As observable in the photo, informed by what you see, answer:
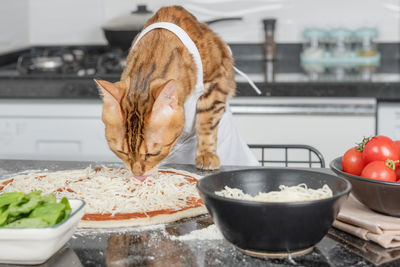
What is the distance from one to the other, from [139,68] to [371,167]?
0.69m

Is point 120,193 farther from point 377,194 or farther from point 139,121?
point 377,194

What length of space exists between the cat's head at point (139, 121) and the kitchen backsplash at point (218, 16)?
1987mm

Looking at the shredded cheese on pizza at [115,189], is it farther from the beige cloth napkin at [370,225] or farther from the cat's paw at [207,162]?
the beige cloth napkin at [370,225]

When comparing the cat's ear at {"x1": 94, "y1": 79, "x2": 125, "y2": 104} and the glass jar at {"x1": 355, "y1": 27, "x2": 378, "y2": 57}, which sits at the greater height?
the glass jar at {"x1": 355, "y1": 27, "x2": 378, "y2": 57}

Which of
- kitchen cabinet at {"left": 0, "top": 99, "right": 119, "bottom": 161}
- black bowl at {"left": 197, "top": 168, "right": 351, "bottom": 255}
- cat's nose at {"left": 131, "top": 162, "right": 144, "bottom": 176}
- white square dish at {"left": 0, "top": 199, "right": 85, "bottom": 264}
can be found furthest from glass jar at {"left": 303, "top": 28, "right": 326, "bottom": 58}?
white square dish at {"left": 0, "top": 199, "right": 85, "bottom": 264}

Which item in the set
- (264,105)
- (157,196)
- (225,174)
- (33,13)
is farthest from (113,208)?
(33,13)

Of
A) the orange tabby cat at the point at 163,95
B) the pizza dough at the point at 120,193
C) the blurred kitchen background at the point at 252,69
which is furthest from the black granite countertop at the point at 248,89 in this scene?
the pizza dough at the point at 120,193

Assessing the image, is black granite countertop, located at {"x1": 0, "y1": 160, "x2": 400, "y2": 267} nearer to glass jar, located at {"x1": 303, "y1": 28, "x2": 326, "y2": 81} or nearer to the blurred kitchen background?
the blurred kitchen background

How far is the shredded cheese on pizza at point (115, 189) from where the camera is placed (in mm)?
1225

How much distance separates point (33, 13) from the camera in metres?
3.52

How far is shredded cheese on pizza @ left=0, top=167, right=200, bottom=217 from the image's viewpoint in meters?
1.22

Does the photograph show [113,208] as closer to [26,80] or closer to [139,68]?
[139,68]

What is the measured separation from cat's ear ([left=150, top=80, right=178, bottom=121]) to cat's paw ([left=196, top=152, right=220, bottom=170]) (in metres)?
0.29

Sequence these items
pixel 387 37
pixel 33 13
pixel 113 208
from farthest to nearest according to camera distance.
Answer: pixel 33 13
pixel 387 37
pixel 113 208
